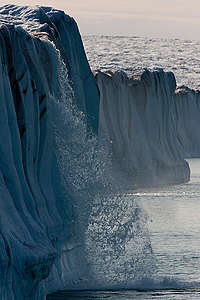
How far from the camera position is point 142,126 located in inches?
1706

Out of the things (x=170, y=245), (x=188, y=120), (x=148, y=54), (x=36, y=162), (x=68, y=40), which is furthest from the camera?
(x=148, y=54)

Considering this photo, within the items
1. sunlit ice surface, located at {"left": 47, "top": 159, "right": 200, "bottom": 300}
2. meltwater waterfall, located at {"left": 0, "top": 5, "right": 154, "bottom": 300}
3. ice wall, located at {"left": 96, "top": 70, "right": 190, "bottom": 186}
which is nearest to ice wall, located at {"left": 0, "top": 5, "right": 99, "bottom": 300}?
meltwater waterfall, located at {"left": 0, "top": 5, "right": 154, "bottom": 300}

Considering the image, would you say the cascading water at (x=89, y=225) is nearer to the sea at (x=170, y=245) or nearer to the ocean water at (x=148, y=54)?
the sea at (x=170, y=245)

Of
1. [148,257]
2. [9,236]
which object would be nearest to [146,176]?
[148,257]

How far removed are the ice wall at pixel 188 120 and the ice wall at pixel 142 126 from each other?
20765 millimetres

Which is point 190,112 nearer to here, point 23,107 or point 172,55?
point 23,107

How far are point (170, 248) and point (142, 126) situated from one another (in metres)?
23.8

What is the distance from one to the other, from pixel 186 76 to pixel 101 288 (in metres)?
118

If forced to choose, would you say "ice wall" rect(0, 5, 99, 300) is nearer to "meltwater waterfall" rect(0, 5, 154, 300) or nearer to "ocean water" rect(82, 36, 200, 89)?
"meltwater waterfall" rect(0, 5, 154, 300)

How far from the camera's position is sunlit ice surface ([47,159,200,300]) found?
14039 mm

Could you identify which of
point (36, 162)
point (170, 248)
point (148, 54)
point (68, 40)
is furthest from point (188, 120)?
point (148, 54)

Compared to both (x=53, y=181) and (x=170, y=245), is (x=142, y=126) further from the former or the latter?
(x=53, y=181)

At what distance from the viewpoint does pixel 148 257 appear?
16859 millimetres

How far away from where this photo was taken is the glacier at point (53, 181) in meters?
10.8
